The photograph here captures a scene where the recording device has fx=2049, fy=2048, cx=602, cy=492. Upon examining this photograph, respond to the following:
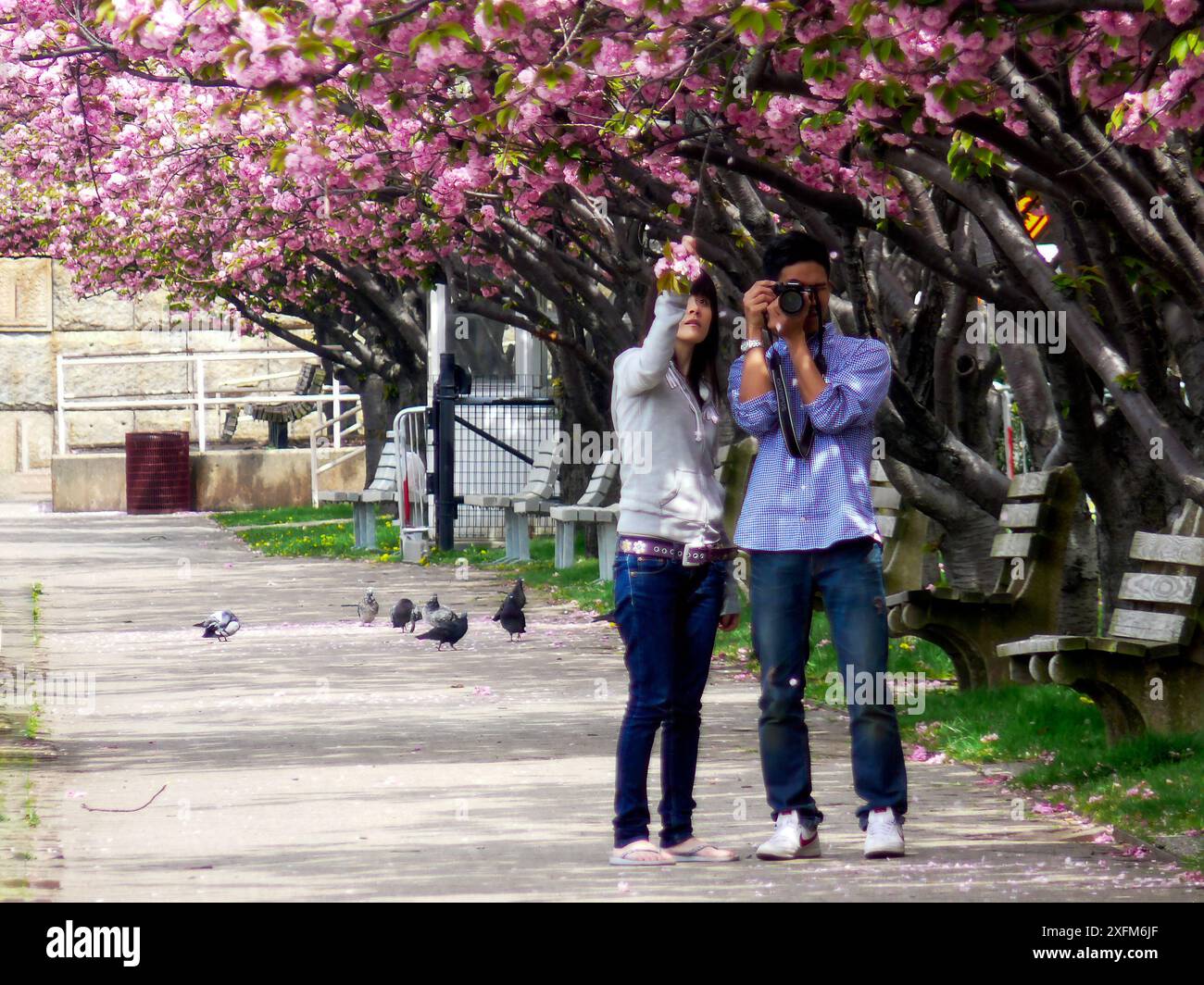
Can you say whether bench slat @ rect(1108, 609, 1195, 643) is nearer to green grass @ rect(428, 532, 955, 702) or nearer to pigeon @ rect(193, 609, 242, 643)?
green grass @ rect(428, 532, 955, 702)

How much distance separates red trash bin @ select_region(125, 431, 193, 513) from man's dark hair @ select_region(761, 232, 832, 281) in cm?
2502

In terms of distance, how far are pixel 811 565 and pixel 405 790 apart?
7.26ft

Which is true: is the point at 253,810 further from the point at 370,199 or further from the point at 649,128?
the point at 370,199

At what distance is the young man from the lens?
6324 millimetres

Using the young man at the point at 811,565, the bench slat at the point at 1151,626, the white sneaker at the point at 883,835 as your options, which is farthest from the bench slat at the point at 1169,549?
the white sneaker at the point at 883,835

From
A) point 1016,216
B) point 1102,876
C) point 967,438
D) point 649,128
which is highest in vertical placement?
point 649,128

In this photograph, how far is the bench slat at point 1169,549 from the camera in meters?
7.43

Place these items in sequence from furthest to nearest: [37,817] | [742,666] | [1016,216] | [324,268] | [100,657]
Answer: [324,268], [100,657], [742,666], [1016,216], [37,817]

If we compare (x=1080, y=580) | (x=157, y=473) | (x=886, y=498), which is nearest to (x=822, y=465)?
(x=1080, y=580)

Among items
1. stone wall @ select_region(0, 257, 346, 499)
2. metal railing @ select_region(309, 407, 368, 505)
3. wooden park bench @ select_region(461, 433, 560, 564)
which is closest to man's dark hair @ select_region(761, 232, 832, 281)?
wooden park bench @ select_region(461, 433, 560, 564)

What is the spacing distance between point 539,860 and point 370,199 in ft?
33.1

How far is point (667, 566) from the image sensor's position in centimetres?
626

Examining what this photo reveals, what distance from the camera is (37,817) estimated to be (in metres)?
7.29

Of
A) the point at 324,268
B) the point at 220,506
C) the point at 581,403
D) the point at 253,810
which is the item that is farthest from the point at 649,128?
the point at 220,506
